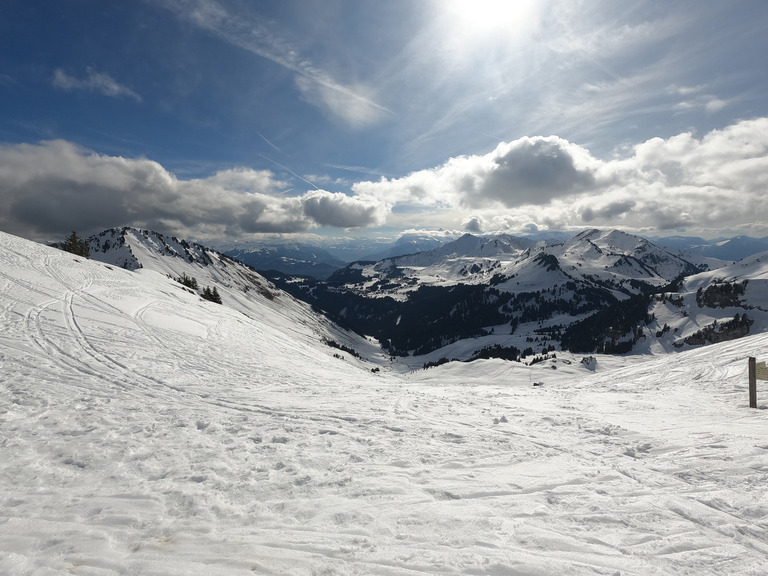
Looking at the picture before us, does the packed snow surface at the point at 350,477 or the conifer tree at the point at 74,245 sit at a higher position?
the conifer tree at the point at 74,245

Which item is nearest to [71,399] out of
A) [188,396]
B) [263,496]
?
[188,396]

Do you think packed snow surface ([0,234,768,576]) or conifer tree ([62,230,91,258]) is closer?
packed snow surface ([0,234,768,576])

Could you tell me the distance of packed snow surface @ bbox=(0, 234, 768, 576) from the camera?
5.58 m

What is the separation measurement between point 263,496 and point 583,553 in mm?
6299

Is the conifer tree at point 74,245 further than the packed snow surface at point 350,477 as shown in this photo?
Yes

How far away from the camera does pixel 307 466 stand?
28.5ft

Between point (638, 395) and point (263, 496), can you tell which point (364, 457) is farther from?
point (638, 395)

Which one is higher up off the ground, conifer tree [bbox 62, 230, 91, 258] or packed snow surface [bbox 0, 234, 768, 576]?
conifer tree [bbox 62, 230, 91, 258]

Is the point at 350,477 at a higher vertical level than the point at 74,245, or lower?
lower

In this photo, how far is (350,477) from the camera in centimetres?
822

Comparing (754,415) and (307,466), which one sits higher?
(754,415)

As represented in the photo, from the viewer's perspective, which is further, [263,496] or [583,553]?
[263,496]

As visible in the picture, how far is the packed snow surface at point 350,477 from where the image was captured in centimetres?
558

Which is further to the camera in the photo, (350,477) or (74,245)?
(74,245)
